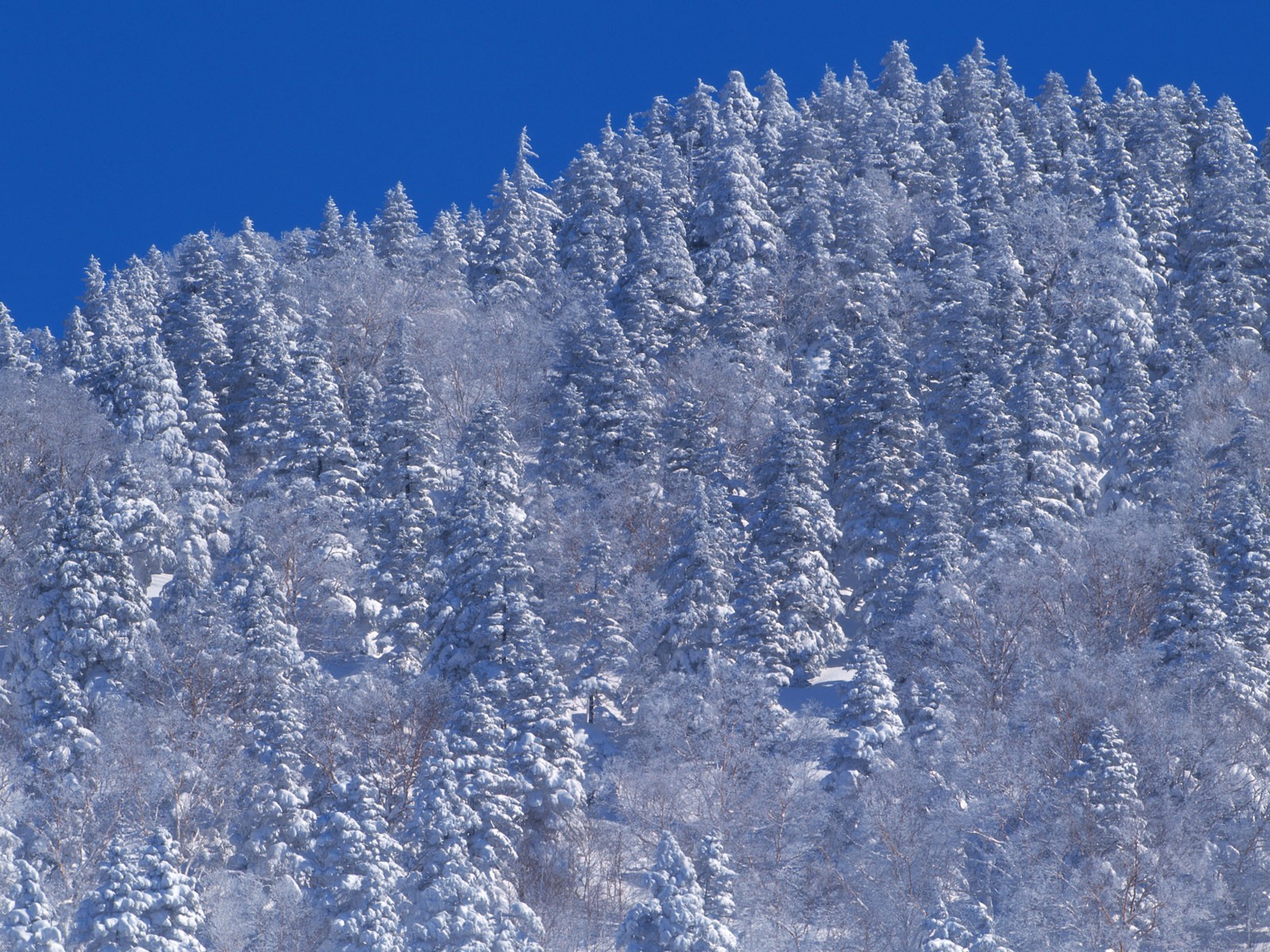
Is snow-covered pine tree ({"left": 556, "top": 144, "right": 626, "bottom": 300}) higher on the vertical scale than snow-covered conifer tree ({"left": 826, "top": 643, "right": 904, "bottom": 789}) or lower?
higher

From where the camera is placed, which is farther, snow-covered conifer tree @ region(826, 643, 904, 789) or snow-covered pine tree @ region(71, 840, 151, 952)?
snow-covered conifer tree @ region(826, 643, 904, 789)

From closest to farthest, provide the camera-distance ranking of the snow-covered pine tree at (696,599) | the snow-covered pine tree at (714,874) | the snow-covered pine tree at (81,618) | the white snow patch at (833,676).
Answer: the snow-covered pine tree at (714,874) < the snow-covered pine tree at (81,618) < the snow-covered pine tree at (696,599) < the white snow patch at (833,676)

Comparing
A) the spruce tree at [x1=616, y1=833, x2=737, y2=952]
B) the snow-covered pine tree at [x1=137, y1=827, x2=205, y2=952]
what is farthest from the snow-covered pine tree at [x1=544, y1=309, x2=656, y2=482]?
the snow-covered pine tree at [x1=137, y1=827, x2=205, y2=952]

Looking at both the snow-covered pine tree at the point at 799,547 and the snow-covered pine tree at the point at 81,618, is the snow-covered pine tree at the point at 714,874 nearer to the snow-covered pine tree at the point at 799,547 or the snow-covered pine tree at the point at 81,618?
the snow-covered pine tree at the point at 799,547

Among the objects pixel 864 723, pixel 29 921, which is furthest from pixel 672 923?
pixel 864 723

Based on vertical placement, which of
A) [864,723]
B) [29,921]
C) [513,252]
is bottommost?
[29,921]

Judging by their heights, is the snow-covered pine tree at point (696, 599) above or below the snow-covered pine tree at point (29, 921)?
above

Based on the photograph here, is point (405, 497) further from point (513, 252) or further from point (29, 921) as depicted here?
point (513, 252)

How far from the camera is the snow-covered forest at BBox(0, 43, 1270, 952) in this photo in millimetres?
42312

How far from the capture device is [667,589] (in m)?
58.7

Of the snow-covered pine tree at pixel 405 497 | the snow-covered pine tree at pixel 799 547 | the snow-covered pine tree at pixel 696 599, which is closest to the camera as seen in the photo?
the snow-covered pine tree at pixel 696 599

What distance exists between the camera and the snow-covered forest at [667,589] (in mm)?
42312

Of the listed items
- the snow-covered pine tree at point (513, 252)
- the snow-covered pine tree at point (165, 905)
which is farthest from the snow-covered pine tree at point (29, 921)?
the snow-covered pine tree at point (513, 252)

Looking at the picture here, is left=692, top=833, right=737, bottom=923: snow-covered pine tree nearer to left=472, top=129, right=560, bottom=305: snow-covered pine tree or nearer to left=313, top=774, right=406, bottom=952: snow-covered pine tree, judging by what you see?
left=313, top=774, right=406, bottom=952: snow-covered pine tree
